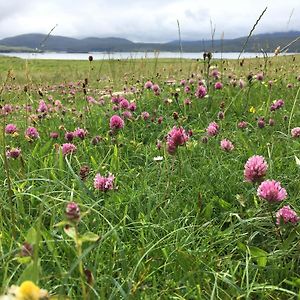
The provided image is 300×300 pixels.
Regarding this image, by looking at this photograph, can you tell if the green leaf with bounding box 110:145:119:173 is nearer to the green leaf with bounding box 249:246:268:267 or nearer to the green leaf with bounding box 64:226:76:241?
the green leaf with bounding box 249:246:268:267

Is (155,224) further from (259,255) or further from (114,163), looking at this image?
(114,163)

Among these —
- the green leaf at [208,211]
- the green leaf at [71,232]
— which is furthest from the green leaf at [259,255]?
the green leaf at [71,232]

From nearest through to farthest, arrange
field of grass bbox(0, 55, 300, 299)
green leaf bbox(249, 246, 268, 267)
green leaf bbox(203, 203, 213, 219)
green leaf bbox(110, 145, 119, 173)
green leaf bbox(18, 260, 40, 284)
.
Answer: green leaf bbox(18, 260, 40, 284) → field of grass bbox(0, 55, 300, 299) → green leaf bbox(249, 246, 268, 267) → green leaf bbox(203, 203, 213, 219) → green leaf bbox(110, 145, 119, 173)

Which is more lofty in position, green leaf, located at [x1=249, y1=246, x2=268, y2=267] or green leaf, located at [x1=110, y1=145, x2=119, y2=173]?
green leaf, located at [x1=110, y1=145, x2=119, y2=173]

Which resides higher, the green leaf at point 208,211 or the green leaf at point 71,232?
the green leaf at point 71,232

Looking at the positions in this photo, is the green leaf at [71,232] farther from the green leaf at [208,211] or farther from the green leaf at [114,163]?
the green leaf at [114,163]

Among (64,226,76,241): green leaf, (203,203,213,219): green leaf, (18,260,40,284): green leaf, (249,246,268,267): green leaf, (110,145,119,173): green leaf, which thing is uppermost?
(64,226,76,241): green leaf

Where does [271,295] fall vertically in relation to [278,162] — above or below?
below

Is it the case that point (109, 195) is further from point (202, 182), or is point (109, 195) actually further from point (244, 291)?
point (244, 291)

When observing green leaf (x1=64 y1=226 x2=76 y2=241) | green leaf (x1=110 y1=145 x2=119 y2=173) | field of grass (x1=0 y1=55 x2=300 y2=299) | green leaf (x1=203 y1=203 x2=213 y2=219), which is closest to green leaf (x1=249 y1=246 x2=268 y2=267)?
field of grass (x1=0 y1=55 x2=300 y2=299)

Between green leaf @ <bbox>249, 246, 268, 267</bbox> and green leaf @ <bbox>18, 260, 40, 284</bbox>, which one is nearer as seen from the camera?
green leaf @ <bbox>18, 260, 40, 284</bbox>

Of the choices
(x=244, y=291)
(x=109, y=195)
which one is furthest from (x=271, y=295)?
(x=109, y=195)

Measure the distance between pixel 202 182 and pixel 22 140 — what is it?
215 centimetres

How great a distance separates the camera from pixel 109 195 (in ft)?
9.00
